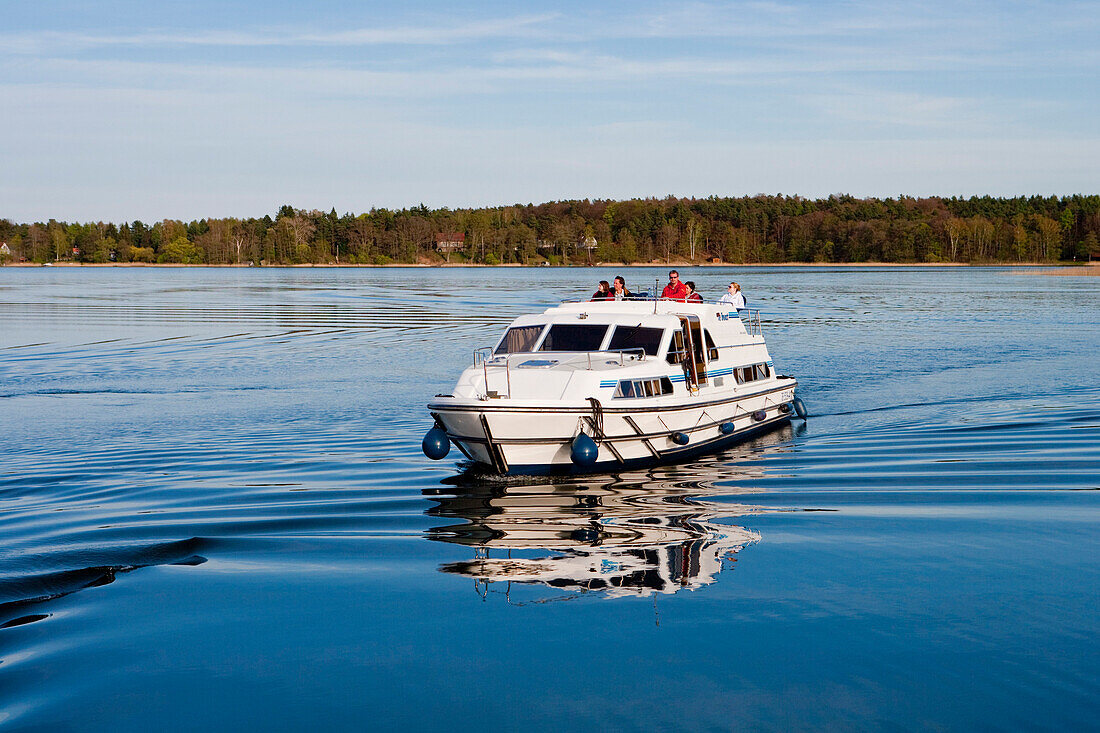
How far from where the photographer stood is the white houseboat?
1556 centimetres

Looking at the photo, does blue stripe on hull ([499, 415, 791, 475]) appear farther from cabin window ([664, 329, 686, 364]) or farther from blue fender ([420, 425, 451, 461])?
cabin window ([664, 329, 686, 364])

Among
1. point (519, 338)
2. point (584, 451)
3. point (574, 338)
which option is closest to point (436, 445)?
point (584, 451)

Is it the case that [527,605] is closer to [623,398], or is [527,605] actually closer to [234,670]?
[234,670]

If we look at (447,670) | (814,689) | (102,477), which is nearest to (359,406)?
(102,477)

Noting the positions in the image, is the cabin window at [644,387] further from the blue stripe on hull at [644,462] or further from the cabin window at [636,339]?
the blue stripe on hull at [644,462]

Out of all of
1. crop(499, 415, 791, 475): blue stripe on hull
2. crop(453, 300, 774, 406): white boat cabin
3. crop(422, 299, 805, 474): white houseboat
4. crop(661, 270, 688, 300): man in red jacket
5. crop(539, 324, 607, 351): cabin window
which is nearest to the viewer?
crop(422, 299, 805, 474): white houseboat

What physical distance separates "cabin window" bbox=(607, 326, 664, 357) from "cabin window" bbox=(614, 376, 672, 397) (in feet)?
2.73

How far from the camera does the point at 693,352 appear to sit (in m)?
18.8

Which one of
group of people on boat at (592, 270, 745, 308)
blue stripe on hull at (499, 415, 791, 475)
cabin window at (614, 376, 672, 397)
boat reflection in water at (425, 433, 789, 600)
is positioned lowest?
boat reflection in water at (425, 433, 789, 600)

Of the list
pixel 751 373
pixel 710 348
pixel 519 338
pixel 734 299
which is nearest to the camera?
pixel 519 338

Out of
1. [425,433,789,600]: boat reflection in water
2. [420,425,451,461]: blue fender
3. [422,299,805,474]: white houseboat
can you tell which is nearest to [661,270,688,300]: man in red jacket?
[422,299,805,474]: white houseboat

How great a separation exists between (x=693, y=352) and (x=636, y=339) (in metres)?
1.30

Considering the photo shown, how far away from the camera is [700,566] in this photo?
1144 centimetres

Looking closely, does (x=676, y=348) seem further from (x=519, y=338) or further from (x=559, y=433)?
(x=559, y=433)
